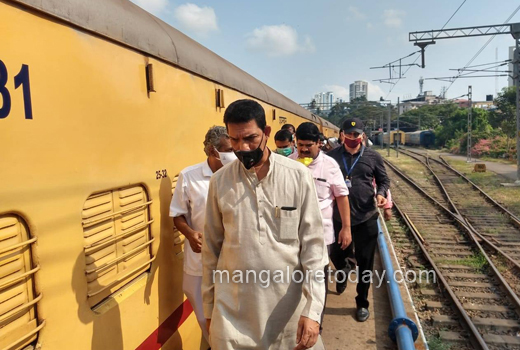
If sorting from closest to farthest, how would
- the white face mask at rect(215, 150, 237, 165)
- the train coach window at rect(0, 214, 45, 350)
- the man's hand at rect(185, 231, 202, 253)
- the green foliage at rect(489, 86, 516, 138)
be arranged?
1. the train coach window at rect(0, 214, 45, 350)
2. the man's hand at rect(185, 231, 202, 253)
3. the white face mask at rect(215, 150, 237, 165)
4. the green foliage at rect(489, 86, 516, 138)

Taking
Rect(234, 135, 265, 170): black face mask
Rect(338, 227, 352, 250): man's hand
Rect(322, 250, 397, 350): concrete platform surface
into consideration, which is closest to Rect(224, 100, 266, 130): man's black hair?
Rect(234, 135, 265, 170): black face mask

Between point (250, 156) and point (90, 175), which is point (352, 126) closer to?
point (250, 156)

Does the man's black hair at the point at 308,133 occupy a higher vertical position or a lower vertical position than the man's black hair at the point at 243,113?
lower

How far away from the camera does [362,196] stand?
12.5 ft

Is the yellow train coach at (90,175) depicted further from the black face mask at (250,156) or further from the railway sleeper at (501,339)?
the railway sleeper at (501,339)

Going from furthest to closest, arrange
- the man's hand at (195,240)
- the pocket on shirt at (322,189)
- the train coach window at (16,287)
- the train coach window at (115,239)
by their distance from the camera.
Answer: the pocket on shirt at (322,189), the man's hand at (195,240), the train coach window at (115,239), the train coach window at (16,287)

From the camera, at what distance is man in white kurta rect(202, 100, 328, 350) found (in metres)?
1.83

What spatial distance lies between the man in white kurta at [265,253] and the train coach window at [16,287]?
78cm

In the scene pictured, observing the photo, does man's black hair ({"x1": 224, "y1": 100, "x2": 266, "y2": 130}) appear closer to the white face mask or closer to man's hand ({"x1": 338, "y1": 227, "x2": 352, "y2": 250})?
the white face mask

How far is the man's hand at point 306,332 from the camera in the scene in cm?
177

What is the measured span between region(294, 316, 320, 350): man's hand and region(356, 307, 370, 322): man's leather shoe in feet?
7.44

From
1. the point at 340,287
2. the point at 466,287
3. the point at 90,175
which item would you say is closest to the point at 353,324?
the point at 340,287

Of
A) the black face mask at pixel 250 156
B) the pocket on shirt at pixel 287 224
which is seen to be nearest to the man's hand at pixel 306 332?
the pocket on shirt at pixel 287 224

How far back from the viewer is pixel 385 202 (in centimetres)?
382
